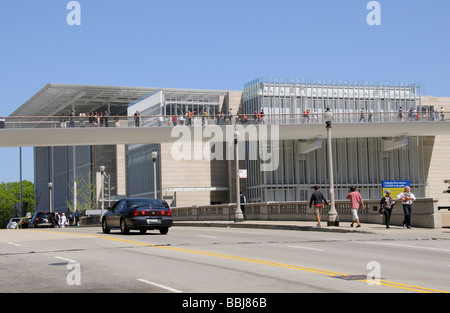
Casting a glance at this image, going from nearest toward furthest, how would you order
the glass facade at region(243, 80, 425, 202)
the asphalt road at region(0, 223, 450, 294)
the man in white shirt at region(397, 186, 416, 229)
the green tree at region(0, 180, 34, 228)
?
the asphalt road at region(0, 223, 450, 294), the man in white shirt at region(397, 186, 416, 229), the glass facade at region(243, 80, 425, 202), the green tree at region(0, 180, 34, 228)

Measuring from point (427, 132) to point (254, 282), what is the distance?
2305 inches

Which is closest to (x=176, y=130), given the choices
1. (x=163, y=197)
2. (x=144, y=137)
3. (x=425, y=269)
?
(x=144, y=137)

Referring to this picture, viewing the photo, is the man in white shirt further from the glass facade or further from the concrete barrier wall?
the glass facade

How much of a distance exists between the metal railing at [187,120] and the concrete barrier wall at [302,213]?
7538mm

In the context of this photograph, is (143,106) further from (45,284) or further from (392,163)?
(45,284)

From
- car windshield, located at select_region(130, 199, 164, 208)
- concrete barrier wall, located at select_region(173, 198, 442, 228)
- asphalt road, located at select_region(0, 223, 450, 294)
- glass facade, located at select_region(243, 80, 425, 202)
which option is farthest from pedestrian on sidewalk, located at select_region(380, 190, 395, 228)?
glass facade, located at select_region(243, 80, 425, 202)

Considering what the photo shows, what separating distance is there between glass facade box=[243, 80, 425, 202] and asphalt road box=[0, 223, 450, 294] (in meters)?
51.3

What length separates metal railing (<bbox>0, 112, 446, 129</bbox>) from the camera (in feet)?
179

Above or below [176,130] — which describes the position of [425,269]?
below

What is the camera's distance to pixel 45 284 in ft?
38.9

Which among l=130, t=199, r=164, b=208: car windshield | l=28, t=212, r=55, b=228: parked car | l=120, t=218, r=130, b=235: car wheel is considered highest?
l=130, t=199, r=164, b=208: car windshield

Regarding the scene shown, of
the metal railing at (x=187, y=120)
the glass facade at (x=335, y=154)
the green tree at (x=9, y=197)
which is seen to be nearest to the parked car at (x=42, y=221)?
the metal railing at (x=187, y=120)

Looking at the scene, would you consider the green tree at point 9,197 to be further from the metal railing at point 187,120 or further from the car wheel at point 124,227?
the car wheel at point 124,227

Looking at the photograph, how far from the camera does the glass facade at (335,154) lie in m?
74.0
